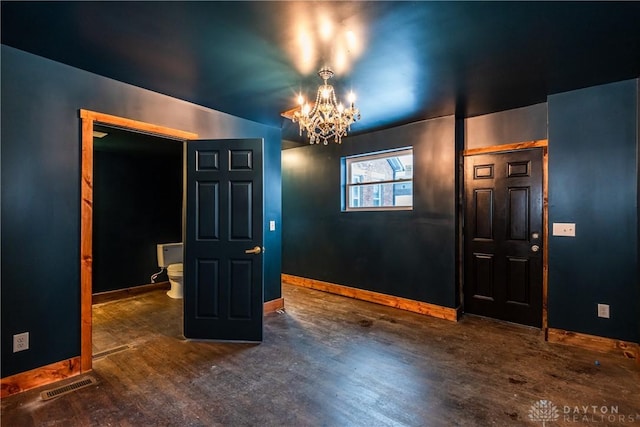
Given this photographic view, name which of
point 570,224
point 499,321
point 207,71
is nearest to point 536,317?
point 499,321

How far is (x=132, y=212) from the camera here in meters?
5.09

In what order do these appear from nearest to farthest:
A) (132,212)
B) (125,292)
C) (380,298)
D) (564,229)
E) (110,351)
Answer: (110,351) → (564,229) → (380,298) → (125,292) → (132,212)

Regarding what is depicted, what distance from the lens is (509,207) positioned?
364 cm

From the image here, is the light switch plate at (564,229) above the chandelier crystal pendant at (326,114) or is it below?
below

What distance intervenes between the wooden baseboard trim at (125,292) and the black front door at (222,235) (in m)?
2.27

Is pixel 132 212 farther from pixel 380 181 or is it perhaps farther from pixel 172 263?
pixel 380 181

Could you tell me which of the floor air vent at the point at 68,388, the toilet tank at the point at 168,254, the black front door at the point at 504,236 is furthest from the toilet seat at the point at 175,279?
the black front door at the point at 504,236

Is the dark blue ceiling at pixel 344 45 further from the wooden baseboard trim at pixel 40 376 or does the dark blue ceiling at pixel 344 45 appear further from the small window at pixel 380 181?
the wooden baseboard trim at pixel 40 376

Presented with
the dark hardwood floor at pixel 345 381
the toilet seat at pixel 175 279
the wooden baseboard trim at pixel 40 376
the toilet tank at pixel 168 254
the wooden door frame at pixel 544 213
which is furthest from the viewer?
the toilet tank at pixel 168 254

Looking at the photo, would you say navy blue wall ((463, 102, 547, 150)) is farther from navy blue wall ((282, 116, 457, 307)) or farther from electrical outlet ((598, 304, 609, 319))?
electrical outlet ((598, 304, 609, 319))

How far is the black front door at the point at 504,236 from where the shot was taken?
11.4ft

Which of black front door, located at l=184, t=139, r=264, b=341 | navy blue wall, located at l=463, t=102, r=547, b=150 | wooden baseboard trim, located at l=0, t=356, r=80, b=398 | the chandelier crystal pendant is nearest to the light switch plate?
navy blue wall, located at l=463, t=102, r=547, b=150

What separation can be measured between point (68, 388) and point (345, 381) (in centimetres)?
206

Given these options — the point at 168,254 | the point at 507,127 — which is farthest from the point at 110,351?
the point at 507,127
